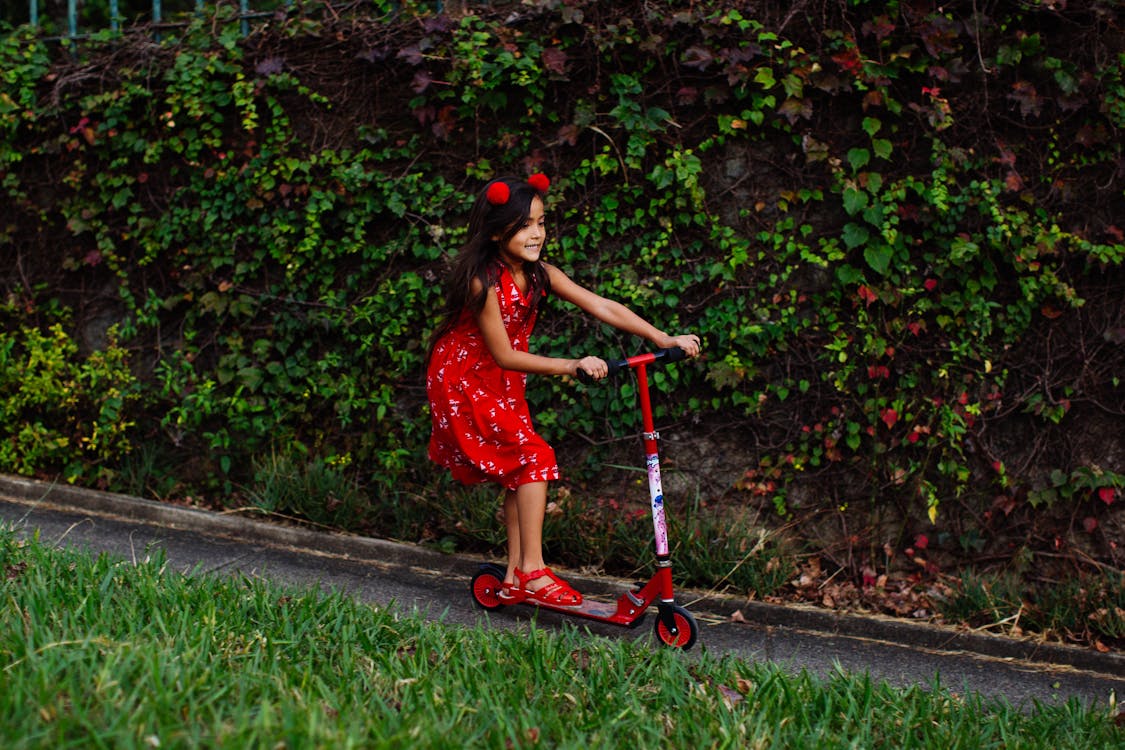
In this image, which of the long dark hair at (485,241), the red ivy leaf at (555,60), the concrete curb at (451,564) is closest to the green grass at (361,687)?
the concrete curb at (451,564)

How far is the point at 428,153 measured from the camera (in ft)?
18.2

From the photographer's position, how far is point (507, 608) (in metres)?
4.36

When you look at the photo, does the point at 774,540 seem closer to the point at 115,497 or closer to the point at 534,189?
the point at 534,189

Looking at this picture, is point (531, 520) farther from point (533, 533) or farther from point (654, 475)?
point (654, 475)

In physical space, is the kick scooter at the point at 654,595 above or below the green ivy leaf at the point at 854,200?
below

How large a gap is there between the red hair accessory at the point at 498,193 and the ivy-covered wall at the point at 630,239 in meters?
1.42

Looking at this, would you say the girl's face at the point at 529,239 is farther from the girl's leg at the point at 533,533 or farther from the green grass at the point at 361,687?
the green grass at the point at 361,687

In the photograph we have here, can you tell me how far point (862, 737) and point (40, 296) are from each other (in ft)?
17.3

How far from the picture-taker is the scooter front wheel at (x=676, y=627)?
3781 mm

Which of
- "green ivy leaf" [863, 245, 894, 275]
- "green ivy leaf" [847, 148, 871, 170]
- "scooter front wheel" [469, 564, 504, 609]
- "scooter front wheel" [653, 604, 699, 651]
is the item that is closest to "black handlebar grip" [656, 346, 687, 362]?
"scooter front wheel" [653, 604, 699, 651]

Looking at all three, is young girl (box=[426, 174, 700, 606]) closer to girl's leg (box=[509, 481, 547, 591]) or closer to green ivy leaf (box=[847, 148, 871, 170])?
girl's leg (box=[509, 481, 547, 591])

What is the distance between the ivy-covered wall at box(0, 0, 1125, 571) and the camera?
15.9 feet

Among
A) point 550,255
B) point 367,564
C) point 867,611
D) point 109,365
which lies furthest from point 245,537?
point 867,611

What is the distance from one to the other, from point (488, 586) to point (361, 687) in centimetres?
142
